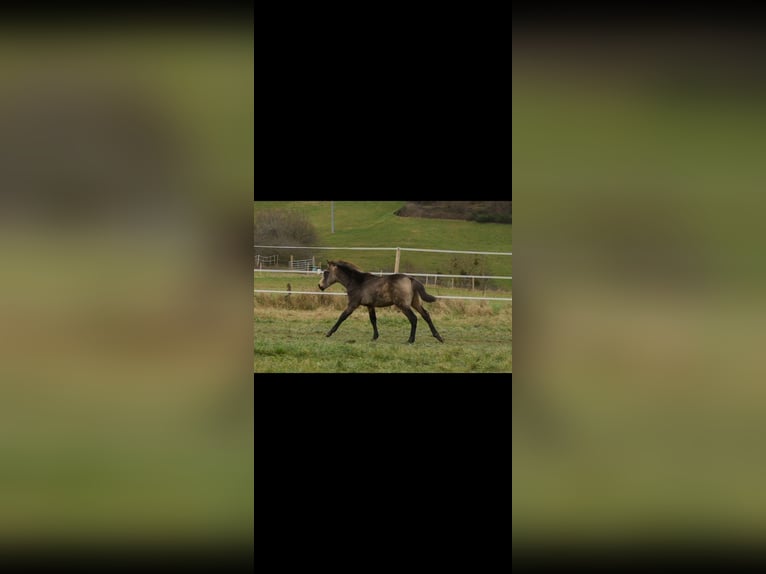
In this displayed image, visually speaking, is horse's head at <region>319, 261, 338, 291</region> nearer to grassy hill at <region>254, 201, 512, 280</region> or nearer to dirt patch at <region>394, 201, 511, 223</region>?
grassy hill at <region>254, 201, 512, 280</region>

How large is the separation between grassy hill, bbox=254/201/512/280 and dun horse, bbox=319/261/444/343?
2774 millimetres

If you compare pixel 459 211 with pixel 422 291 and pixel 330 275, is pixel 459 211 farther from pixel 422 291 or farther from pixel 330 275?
pixel 330 275

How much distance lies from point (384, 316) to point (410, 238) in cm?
237

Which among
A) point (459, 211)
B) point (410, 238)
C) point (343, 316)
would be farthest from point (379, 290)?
point (459, 211)

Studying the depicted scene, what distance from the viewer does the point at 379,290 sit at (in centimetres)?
1010

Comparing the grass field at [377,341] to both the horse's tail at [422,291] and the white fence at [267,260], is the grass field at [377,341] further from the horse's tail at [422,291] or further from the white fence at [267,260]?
the white fence at [267,260]

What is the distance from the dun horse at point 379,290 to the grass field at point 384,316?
46cm

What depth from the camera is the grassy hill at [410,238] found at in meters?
12.9

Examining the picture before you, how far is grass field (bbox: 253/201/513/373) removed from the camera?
9688 millimetres
